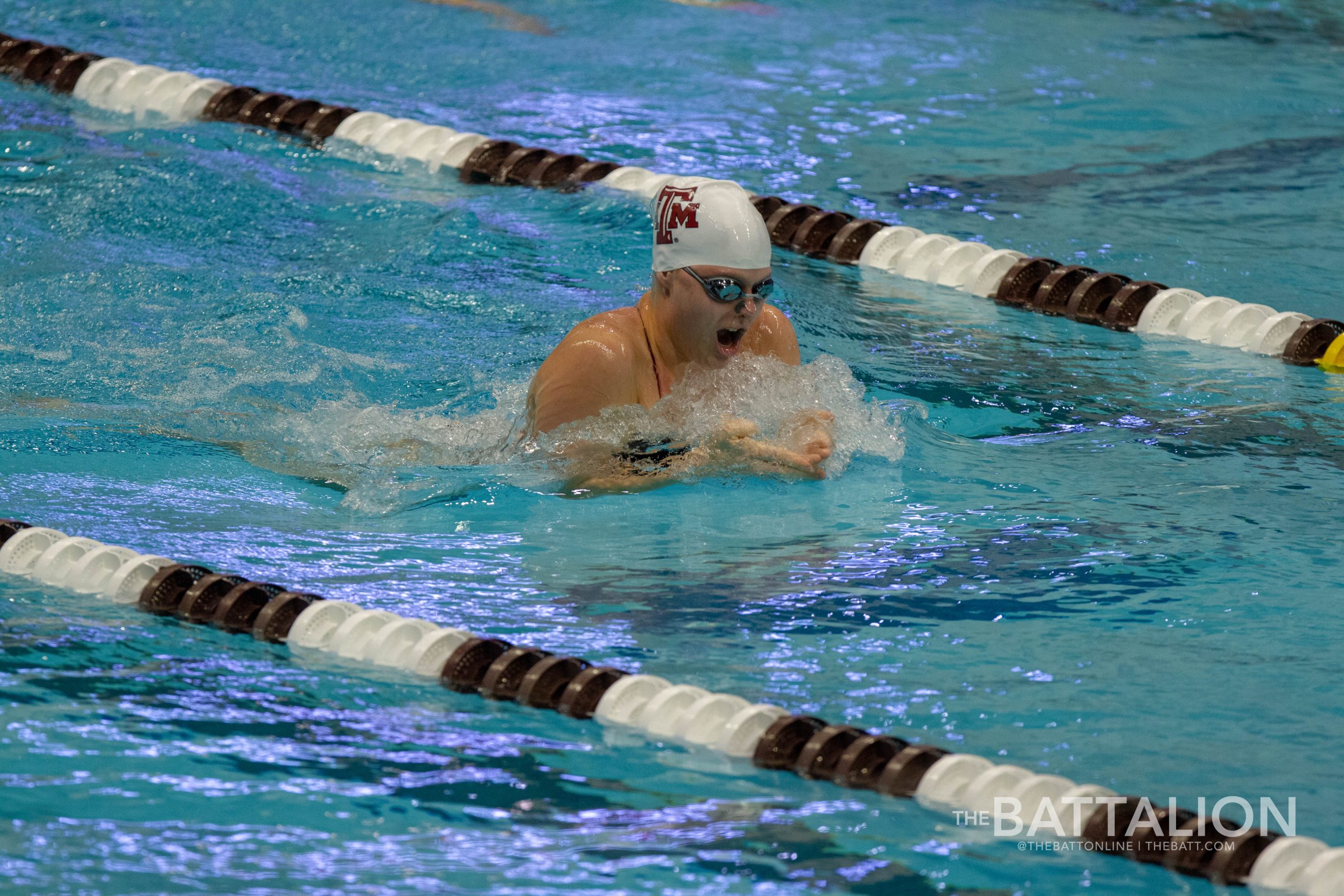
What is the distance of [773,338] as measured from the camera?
4.02 metres

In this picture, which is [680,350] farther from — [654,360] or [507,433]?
[507,433]

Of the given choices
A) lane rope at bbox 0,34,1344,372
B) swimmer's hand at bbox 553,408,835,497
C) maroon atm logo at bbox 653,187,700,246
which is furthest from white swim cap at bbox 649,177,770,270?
swimmer's hand at bbox 553,408,835,497

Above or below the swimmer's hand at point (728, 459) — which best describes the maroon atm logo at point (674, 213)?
above

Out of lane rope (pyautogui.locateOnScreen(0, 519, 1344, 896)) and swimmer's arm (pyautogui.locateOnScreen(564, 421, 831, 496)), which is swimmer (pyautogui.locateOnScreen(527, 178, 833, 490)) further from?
lane rope (pyautogui.locateOnScreen(0, 519, 1344, 896))

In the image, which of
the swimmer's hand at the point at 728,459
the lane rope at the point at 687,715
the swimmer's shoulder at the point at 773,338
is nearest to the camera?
the lane rope at the point at 687,715

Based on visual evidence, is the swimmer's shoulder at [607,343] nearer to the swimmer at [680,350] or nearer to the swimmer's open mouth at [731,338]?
the swimmer at [680,350]

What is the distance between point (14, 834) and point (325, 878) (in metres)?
0.52

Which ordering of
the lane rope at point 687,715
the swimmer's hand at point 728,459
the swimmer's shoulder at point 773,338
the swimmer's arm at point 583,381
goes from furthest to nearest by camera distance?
the swimmer's shoulder at point 773,338 → the swimmer's hand at point 728,459 → the swimmer's arm at point 583,381 → the lane rope at point 687,715

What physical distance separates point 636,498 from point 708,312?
51 cm

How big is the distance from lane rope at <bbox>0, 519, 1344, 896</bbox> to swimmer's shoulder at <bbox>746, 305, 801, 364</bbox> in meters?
1.23

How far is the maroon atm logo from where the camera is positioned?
3.77 meters

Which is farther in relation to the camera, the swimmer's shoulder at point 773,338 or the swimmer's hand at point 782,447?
the swimmer's shoulder at point 773,338

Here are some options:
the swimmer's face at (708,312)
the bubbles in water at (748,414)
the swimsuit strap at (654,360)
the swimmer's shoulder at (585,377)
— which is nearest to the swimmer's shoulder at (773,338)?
the bubbles in water at (748,414)

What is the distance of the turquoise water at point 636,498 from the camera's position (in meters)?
2.56
